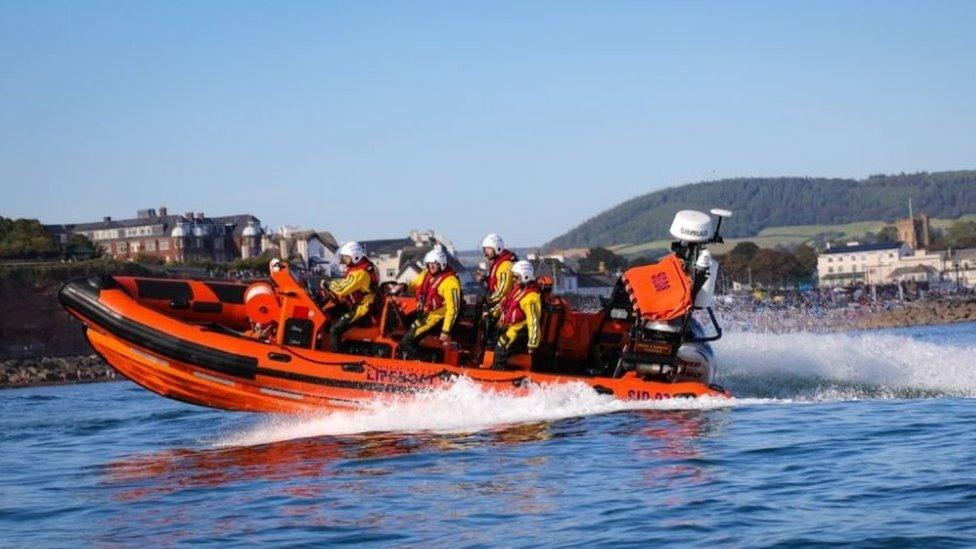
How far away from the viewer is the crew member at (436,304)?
607 inches

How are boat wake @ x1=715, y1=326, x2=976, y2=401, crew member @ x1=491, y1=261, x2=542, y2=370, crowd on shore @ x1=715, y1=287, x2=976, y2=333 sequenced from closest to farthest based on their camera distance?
crew member @ x1=491, y1=261, x2=542, y2=370, boat wake @ x1=715, y1=326, x2=976, y2=401, crowd on shore @ x1=715, y1=287, x2=976, y2=333

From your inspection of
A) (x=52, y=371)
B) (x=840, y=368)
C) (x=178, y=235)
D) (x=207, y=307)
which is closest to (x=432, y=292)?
(x=207, y=307)

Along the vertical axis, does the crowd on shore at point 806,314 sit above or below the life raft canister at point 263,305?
below

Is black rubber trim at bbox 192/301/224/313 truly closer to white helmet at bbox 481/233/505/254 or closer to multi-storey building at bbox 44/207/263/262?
white helmet at bbox 481/233/505/254

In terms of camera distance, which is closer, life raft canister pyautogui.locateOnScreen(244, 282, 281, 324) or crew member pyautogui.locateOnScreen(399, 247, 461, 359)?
crew member pyautogui.locateOnScreen(399, 247, 461, 359)

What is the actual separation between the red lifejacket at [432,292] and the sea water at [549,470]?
3.70 ft

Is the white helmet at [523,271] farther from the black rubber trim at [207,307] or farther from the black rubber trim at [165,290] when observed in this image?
the black rubber trim at [165,290]

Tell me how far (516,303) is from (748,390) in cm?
366

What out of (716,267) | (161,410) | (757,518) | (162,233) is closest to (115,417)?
(161,410)

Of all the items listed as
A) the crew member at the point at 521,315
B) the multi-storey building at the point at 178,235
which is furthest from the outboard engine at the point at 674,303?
the multi-storey building at the point at 178,235

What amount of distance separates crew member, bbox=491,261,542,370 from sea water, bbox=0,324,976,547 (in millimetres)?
682

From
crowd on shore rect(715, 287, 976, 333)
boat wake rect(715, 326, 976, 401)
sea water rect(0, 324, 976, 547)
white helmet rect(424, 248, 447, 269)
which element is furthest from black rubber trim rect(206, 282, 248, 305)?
crowd on shore rect(715, 287, 976, 333)

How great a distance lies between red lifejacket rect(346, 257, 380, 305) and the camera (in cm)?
1551

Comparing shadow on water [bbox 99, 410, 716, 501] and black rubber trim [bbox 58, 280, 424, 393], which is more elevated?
black rubber trim [bbox 58, 280, 424, 393]
